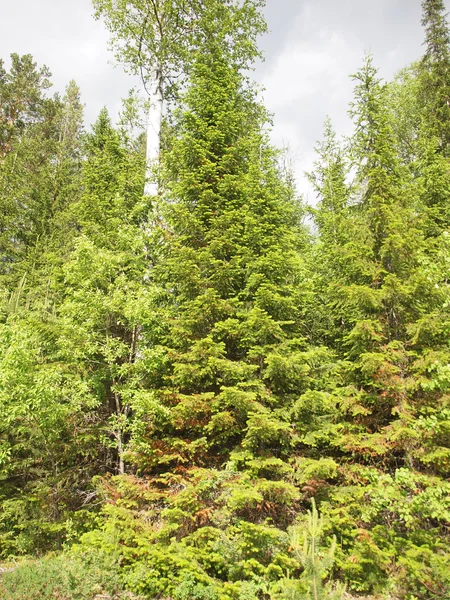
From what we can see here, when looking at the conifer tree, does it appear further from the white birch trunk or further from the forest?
the white birch trunk

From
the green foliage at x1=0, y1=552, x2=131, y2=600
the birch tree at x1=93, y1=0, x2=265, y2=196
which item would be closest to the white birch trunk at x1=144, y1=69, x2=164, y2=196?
the birch tree at x1=93, y1=0, x2=265, y2=196

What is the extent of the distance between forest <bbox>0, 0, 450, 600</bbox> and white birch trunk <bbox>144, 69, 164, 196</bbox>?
0.17m

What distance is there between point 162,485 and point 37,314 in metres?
5.81

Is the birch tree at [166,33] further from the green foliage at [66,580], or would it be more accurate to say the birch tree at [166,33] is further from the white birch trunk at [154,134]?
the green foliage at [66,580]

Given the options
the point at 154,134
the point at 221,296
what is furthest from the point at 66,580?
the point at 154,134

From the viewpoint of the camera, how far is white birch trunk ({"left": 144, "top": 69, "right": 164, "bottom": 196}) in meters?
12.1

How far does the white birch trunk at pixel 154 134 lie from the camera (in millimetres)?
12093

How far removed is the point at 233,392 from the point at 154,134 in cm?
1024

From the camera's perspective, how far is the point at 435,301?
823cm

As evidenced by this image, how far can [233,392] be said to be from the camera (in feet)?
23.5

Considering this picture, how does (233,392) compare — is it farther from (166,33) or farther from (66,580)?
(166,33)

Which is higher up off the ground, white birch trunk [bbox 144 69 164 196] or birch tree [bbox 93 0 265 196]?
birch tree [bbox 93 0 265 196]

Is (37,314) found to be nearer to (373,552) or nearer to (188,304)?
(188,304)

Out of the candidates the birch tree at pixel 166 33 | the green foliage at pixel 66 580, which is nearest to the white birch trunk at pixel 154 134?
the birch tree at pixel 166 33
